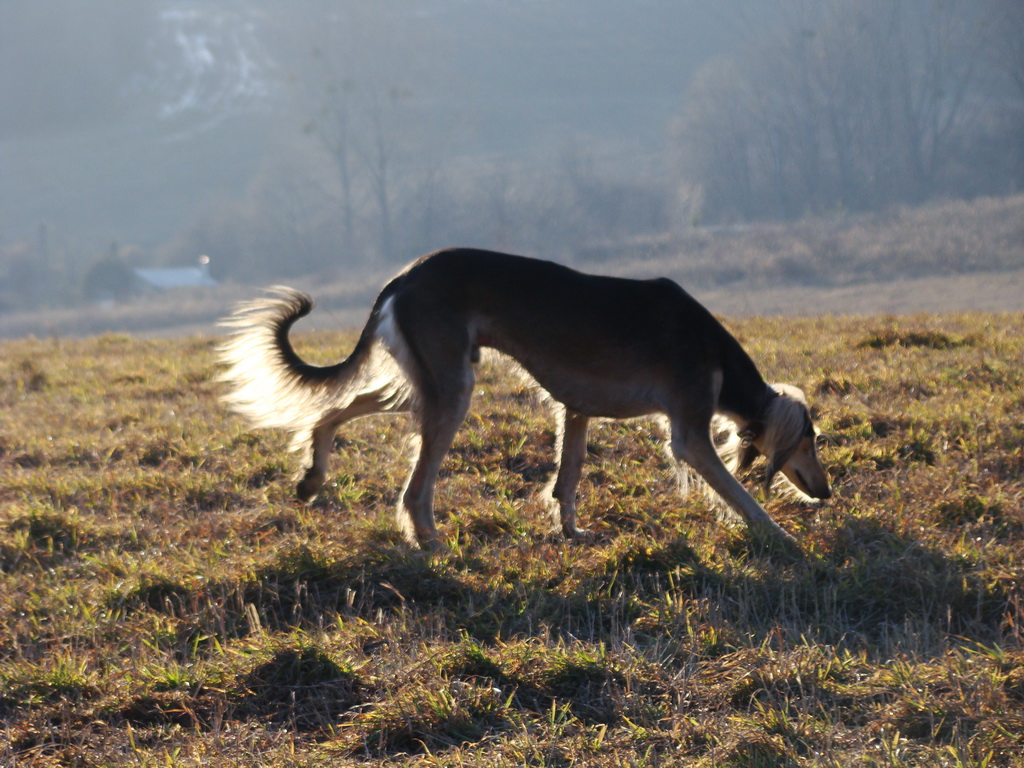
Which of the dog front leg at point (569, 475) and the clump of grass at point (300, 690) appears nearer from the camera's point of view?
the clump of grass at point (300, 690)

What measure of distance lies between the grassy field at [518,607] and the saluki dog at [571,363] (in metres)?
0.33

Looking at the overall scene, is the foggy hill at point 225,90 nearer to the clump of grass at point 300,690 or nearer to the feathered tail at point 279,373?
the feathered tail at point 279,373

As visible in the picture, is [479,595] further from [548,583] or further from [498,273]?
[498,273]

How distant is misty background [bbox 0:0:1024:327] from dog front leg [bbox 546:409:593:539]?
1049 inches

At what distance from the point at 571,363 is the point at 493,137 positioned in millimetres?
82871

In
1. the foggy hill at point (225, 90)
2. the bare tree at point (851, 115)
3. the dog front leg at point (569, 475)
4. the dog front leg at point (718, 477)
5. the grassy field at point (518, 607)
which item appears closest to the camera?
the grassy field at point (518, 607)

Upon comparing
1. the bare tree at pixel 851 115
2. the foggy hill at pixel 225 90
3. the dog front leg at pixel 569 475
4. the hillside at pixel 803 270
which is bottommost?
the dog front leg at pixel 569 475

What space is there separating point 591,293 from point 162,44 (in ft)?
414

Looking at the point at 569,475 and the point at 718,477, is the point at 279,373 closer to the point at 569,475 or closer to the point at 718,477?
the point at 569,475

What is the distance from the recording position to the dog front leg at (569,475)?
4293mm

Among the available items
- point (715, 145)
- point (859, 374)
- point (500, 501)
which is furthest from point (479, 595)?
point (715, 145)

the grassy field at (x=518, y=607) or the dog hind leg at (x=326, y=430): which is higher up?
the dog hind leg at (x=326, y=430)

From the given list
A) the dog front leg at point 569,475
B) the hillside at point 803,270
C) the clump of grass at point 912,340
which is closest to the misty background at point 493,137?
the hillside at point 803,270

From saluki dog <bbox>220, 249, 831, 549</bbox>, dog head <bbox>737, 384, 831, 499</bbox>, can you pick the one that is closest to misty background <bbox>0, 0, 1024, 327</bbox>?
dog head <bbox>737, 384, 831, 499</bbox>
